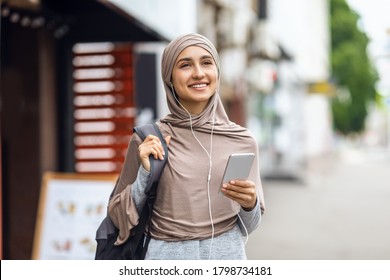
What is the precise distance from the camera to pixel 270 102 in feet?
76.2

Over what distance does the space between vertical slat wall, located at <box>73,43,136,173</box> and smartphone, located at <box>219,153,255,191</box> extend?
477 centimetres

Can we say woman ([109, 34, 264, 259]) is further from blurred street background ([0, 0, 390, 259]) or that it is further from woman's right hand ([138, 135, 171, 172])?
blurred street background ([0, 0, 390, 259])

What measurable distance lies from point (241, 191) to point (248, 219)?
0.57 feet

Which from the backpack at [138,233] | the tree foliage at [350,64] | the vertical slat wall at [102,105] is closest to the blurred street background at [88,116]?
the vertical slat wall at [102,105]

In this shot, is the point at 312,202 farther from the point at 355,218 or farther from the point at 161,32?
the point at 161,32

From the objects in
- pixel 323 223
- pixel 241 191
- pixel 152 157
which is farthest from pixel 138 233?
pixel 323 223

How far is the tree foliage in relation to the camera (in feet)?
134

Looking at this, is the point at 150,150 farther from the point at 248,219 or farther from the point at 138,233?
the point at 248,219

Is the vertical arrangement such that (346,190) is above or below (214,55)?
below

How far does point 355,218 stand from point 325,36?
97.2ft

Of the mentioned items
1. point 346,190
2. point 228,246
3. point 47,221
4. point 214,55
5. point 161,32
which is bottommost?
point 346,190

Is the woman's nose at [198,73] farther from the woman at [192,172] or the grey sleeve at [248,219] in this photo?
the grey sleeve at [248,219]

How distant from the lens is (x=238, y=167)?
2127mm
